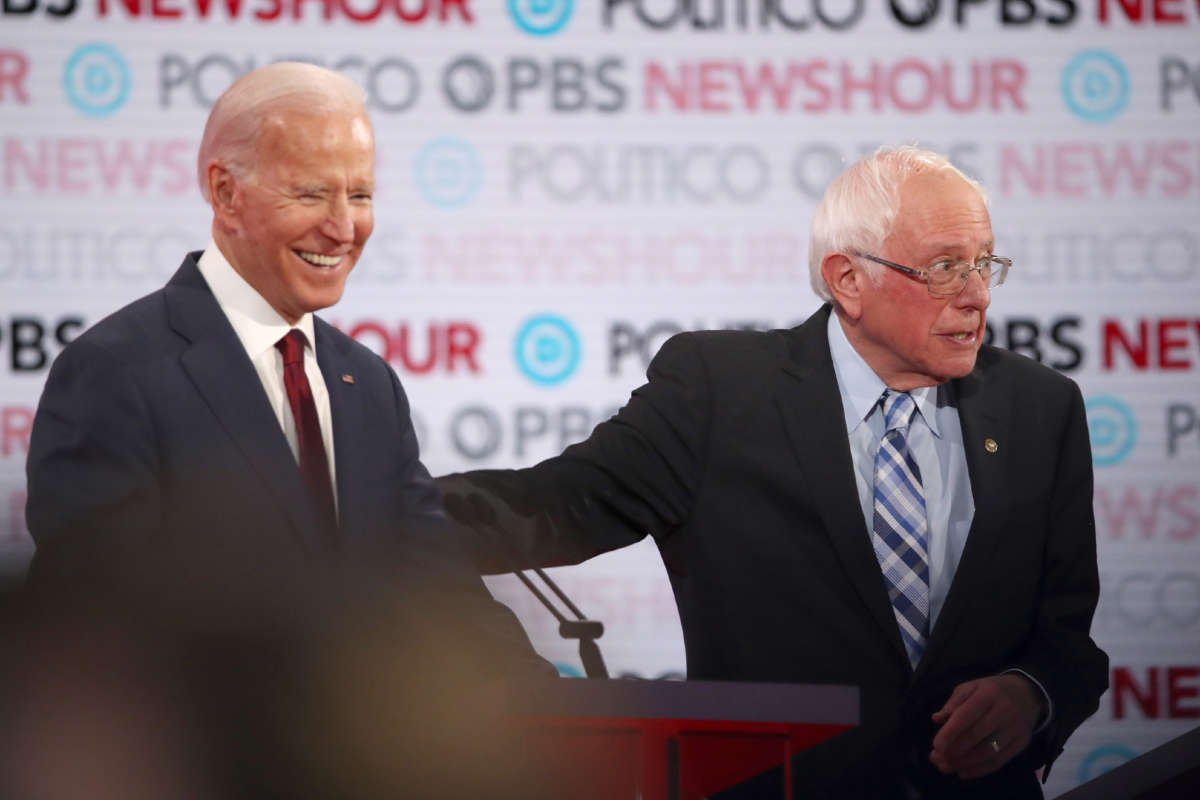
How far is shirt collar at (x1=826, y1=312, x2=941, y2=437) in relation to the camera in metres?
2.47

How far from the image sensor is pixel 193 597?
1741 mm

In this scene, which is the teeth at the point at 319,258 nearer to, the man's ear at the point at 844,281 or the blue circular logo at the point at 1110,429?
the man's ear at the point at 844,281

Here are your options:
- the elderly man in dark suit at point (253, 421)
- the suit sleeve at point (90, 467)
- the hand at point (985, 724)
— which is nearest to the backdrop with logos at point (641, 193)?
the hand at point (985, 724)

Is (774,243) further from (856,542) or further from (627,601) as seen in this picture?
(856,542)

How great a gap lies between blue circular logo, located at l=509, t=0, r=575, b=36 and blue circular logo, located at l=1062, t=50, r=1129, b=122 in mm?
1175

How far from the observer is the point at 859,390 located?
2.50 meters

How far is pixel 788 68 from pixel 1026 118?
0.57 m

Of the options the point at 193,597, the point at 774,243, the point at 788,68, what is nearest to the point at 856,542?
the point at 193,597

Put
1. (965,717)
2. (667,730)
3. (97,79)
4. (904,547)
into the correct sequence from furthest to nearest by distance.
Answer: (97,79) < (904,547) < (965,717) < (667,730)

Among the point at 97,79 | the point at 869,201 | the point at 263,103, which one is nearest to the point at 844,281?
Answer: the point at 869,201

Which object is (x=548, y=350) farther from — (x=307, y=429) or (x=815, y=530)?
(x=307, y=429)

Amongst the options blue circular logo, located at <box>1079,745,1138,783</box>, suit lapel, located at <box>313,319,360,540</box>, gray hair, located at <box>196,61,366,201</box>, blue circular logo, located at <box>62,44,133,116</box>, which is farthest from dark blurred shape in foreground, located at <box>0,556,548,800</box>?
blue circular logo, located at <box>1079,745,1138,783</box>

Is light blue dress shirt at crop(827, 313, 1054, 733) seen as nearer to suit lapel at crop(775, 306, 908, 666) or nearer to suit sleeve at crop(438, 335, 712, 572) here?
suit lapel at crop(775, 306, 908, 666)

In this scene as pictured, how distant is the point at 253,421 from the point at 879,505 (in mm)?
1017
